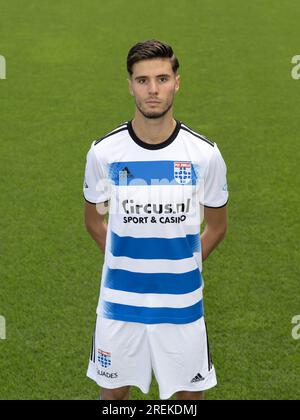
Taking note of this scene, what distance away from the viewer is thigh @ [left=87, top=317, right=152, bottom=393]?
321 centimetres

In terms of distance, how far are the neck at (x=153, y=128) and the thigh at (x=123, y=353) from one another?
2.88 ft

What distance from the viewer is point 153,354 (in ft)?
10.5

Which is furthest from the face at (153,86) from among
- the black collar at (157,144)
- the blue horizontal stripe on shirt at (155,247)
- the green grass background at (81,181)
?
the green grass background at (81,181)

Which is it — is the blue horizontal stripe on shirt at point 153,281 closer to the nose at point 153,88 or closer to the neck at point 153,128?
the neck at point 153,128

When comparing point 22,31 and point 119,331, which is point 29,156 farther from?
point 22,31

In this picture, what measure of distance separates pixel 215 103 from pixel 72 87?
2350mm

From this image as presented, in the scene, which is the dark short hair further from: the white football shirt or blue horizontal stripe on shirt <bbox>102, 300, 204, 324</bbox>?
blue horizontal stripe on shirt <bbox>102, 300, 204, 324</bbox>

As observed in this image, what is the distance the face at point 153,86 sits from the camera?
2.96 m

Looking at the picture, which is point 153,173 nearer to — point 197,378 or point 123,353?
point 123,353

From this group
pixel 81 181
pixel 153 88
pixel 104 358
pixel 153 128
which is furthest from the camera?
pixel 81 181

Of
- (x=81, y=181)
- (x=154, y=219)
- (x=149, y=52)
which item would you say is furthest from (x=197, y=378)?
(x=81, y=181)

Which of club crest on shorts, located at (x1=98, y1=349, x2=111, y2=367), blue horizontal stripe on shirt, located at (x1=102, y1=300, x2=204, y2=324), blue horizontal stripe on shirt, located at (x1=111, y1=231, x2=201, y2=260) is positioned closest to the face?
blue horizontal stripe on shirt, located at (x1=111, y1=231, x2=201, y2=260)

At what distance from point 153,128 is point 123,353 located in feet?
3.53

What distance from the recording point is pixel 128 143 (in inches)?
123
